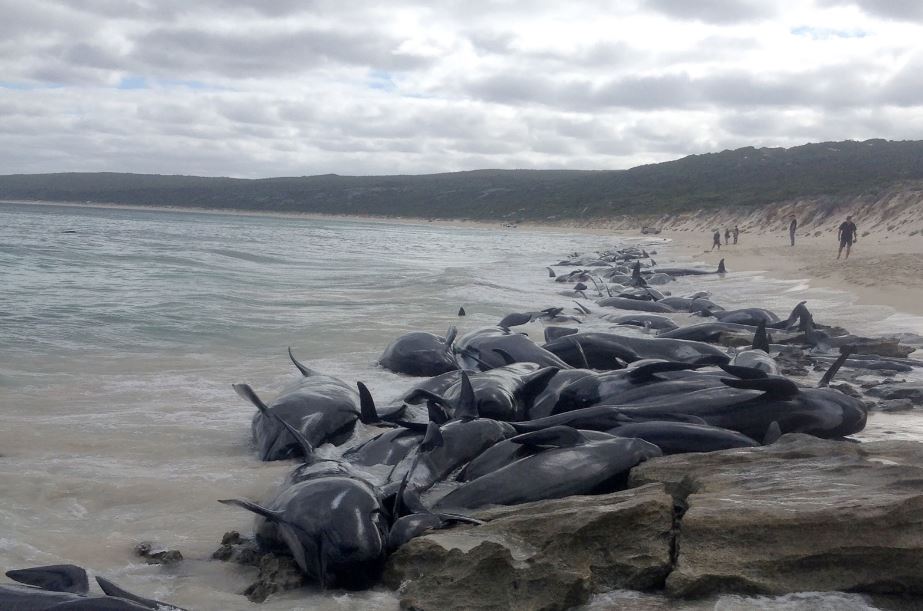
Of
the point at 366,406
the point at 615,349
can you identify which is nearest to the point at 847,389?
the point at 615,349

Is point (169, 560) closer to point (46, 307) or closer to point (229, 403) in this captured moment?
point (229, 403)

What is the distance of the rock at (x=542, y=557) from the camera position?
3480 mm

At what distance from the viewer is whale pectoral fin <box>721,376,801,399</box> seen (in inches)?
210

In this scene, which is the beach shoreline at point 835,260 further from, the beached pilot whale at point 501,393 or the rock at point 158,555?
the rock at point 158,555

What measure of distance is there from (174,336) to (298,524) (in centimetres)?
795

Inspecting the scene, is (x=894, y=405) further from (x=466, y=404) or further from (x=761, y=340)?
(x=466, y=404)

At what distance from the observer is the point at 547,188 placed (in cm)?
10738

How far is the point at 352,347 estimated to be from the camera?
35.0ft

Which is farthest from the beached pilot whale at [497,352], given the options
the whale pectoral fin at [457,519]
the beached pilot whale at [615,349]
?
the whale pectoral fin at [457,519]

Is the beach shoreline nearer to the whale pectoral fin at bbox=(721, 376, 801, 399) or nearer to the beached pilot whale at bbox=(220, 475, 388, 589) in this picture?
the whale pectoral fin at bbox=(721, 376, 801, 399)

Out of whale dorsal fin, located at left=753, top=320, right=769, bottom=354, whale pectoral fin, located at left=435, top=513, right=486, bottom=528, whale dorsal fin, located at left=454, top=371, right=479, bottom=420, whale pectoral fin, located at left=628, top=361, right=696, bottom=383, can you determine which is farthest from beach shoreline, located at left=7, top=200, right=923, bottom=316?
whale pectoral fin, located at left=435, top=513, right=486, bottom=528

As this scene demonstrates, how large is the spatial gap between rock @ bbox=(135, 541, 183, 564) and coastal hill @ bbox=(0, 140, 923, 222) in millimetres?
44658

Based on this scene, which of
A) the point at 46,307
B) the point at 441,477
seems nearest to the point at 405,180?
the point at 46,307

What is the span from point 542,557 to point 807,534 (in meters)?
1.10
